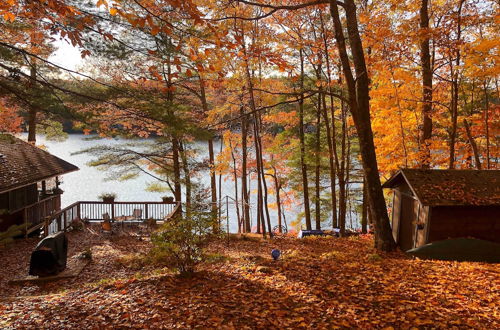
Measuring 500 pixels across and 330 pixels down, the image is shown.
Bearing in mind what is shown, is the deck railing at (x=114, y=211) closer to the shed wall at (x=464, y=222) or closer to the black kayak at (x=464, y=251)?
the shed wall at (x=464, y=222)

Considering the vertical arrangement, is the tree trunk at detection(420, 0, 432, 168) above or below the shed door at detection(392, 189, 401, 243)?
above

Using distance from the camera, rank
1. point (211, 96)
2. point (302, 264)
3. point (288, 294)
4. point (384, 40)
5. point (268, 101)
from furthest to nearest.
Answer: point (211, 96) → point (268, 101) → point (384, 40) → point (302, 264) → point (288, 294)

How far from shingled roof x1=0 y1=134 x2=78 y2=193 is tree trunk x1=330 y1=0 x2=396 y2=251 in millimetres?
11126

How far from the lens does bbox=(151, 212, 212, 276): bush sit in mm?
6562

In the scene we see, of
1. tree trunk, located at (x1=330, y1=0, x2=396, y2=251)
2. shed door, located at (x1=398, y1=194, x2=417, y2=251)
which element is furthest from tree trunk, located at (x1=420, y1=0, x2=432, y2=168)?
tree trunk, located at (x1=330, y1=0, x2=396, y2=251)

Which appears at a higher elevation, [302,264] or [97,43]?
[97,43]

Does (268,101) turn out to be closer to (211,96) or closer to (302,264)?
(211,96)

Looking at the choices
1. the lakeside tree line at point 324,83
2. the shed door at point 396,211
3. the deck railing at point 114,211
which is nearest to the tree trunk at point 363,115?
the lakeside tree line at point 324,83

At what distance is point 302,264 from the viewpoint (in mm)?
7582

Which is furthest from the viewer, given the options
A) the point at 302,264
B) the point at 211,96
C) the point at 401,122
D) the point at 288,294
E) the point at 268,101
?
the point at 211,96

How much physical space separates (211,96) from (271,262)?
17757 millimetres

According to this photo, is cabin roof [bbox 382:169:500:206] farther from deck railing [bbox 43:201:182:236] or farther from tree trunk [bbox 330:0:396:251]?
deck railing [bbox 43:201:182:236]

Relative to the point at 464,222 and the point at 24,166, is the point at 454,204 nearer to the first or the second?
the point at 464,222

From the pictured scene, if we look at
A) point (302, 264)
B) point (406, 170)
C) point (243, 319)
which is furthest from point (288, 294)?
point (406, 170)
